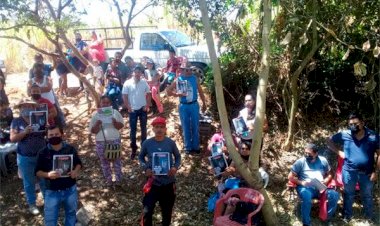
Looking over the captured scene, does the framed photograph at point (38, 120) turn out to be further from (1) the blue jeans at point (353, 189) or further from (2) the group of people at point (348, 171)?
(1) the blue jeans at point (353, 189)

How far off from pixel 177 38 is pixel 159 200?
7158 millimetres

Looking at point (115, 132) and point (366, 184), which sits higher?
point (115, 132)

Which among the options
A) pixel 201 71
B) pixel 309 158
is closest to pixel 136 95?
pixel 309 158

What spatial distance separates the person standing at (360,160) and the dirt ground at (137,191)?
1.49 ft

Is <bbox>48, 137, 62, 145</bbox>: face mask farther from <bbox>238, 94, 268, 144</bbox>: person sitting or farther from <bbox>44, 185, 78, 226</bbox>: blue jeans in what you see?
<bbox>238, 94, 268, 144</bbox>: person sitting

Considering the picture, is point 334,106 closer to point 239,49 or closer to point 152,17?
point 239,49

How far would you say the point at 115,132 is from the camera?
6176 mm

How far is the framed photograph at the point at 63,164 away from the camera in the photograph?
15.8 ft

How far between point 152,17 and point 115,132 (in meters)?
3.63

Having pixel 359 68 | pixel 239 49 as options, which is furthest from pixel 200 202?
pixel 239 49

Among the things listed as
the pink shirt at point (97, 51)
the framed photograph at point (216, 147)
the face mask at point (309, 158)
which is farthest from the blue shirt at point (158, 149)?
the pink shirt at point (97, 51)

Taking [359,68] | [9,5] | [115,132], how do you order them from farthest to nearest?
1. [9,5]
2. [115,132]
3. [359,68]

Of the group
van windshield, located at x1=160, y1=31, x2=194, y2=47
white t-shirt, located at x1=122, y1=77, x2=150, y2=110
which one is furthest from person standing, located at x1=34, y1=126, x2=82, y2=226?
van windshield, located at x1=160, y1=31, x2=194, y2=47

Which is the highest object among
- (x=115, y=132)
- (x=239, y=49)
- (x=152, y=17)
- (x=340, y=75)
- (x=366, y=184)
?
(x=152, y=17)
